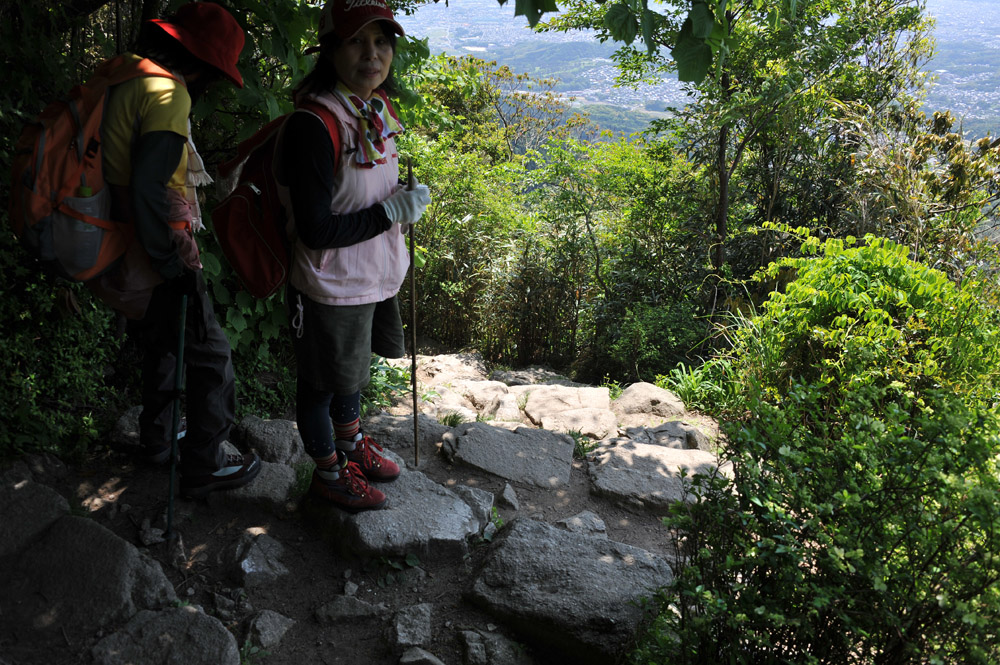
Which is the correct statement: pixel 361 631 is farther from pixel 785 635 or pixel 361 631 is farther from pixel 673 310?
pixel 673 310

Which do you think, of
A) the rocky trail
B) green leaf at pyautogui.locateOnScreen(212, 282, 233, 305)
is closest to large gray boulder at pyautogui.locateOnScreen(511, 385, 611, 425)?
the rocky trail

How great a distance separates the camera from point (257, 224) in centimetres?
225

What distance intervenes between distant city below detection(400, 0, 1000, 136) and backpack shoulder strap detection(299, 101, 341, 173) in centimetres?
68

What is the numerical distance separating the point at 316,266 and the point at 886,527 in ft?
6.00

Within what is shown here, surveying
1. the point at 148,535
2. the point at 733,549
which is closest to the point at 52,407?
the point at 148,535

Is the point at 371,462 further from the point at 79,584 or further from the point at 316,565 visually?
the point at 79,584

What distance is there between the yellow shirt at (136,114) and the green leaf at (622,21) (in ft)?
4.84

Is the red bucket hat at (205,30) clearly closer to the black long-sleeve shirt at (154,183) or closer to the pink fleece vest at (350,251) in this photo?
the black long-sleeve shirt at (154,183)

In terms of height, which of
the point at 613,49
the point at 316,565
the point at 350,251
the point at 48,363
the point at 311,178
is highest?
the point at 613,49

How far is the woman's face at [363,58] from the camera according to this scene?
2.18 metres

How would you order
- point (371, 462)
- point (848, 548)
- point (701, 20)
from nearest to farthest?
point (848, 548)
point (701, 20)
point (371, 462)

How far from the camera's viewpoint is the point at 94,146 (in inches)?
86.4

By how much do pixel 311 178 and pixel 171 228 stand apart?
24.5 inches

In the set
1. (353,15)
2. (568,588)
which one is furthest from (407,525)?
(353,15)
